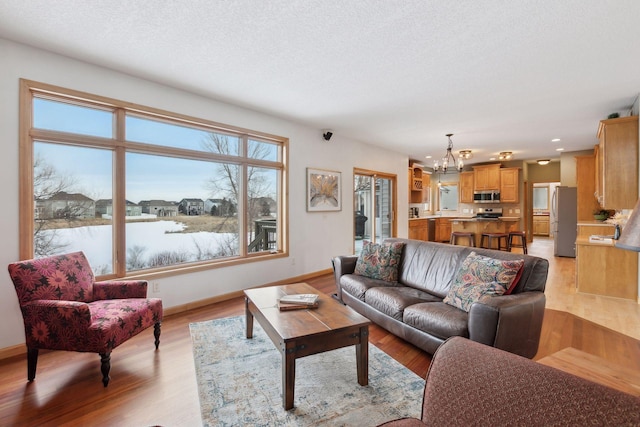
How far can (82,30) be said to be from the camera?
2416 mm

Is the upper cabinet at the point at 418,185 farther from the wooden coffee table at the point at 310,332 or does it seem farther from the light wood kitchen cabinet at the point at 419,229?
the wooden coffee table at the point at 310,332

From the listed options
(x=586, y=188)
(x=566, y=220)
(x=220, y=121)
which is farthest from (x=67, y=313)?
(x=566, y=220)

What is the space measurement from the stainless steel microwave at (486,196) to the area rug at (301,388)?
761cm

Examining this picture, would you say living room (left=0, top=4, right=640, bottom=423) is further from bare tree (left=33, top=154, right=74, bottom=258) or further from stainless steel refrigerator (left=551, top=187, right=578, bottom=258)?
stainless steel refrigerator (left=551, top=187, right=578, bottom=258)

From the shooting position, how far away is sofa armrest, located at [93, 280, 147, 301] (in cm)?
264

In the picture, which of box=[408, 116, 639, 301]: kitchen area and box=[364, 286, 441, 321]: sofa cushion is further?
box=[408, 116, 639, 301]: kitchen area

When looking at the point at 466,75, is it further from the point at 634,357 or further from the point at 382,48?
the point at 634,357

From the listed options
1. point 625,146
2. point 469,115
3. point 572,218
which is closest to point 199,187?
point 469,115

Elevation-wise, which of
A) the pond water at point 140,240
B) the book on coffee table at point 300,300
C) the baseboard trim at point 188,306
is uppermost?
the pond water at point 140,240

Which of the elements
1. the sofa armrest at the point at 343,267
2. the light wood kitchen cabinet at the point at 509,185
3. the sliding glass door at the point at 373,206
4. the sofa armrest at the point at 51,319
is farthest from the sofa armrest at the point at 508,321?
the light wood kitchen cabinet at the point at 509,185

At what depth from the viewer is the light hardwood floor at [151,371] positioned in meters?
1.85

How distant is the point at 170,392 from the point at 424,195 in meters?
8.65

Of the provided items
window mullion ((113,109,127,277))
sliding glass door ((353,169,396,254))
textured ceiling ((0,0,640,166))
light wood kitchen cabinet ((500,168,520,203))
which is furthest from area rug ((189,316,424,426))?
light wood kitchen cabinet ((500,168,520,203))

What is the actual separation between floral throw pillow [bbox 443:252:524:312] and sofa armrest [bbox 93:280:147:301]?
8.95 feet
